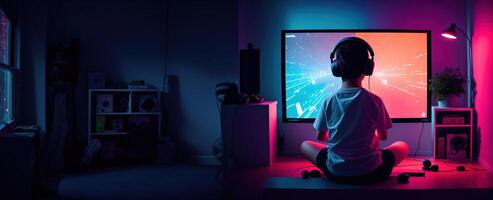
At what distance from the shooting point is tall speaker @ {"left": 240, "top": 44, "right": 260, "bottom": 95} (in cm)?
425

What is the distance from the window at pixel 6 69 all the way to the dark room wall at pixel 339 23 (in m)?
2.42

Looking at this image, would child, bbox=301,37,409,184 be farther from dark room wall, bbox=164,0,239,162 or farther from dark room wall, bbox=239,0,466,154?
dark room wall, bbox=164,0,239,162

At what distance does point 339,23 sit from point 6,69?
3511 mm

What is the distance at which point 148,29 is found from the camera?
5.54 m

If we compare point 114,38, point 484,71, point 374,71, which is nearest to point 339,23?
point 374,71

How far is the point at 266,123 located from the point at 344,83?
4.31ft

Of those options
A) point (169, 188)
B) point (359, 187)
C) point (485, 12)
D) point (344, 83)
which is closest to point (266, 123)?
point (169, 188)

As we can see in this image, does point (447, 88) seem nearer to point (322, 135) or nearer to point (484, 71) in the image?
point (484, 71)

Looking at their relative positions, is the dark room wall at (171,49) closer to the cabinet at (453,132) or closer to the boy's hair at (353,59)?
the cabinet at (453,132)

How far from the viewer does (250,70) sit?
14.0 ft

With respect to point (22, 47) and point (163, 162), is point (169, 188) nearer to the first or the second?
point (163, 162)

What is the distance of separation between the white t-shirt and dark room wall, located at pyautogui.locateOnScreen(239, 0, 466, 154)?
2235 mm

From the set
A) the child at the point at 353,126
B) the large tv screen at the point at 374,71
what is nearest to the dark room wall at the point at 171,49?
the large tv screen at the point at 374,71

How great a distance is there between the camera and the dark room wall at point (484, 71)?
399cm
